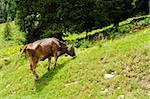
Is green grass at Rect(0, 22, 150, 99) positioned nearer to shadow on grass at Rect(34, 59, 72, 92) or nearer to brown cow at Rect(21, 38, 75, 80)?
shadow on grass at Rect(34, 59, 72, 92)

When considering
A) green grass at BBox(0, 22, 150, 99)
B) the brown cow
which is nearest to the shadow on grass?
green grass at BBox(0, 22, 150, 99)

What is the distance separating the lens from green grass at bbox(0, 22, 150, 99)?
42.6ft

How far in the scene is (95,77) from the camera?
562 inches

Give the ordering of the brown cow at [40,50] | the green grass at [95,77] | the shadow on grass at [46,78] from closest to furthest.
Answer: the green grass at [95,77] < the shadow on grass at [46,78] < the brown cow at [40,50]

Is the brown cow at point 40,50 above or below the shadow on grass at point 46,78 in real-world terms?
above

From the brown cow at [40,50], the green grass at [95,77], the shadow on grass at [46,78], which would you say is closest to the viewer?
the green grass at [95,77]

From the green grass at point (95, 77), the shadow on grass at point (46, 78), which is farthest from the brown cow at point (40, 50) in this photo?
the green grass at point (95, 77)

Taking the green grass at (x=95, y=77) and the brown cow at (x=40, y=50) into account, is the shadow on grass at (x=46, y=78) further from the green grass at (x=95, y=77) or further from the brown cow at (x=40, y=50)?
the brown cow at (x=40, y=50)

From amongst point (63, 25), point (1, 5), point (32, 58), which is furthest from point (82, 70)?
point (1, 5)

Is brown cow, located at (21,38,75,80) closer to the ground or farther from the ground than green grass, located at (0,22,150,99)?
farther from the ground

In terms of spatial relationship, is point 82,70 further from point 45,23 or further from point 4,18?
point 4,18

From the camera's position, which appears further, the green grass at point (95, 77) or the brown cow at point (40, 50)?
the brown cow at point (40, 50)

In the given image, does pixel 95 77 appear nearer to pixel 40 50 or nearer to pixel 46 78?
pixel 46 78

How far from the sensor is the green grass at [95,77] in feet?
42.6
